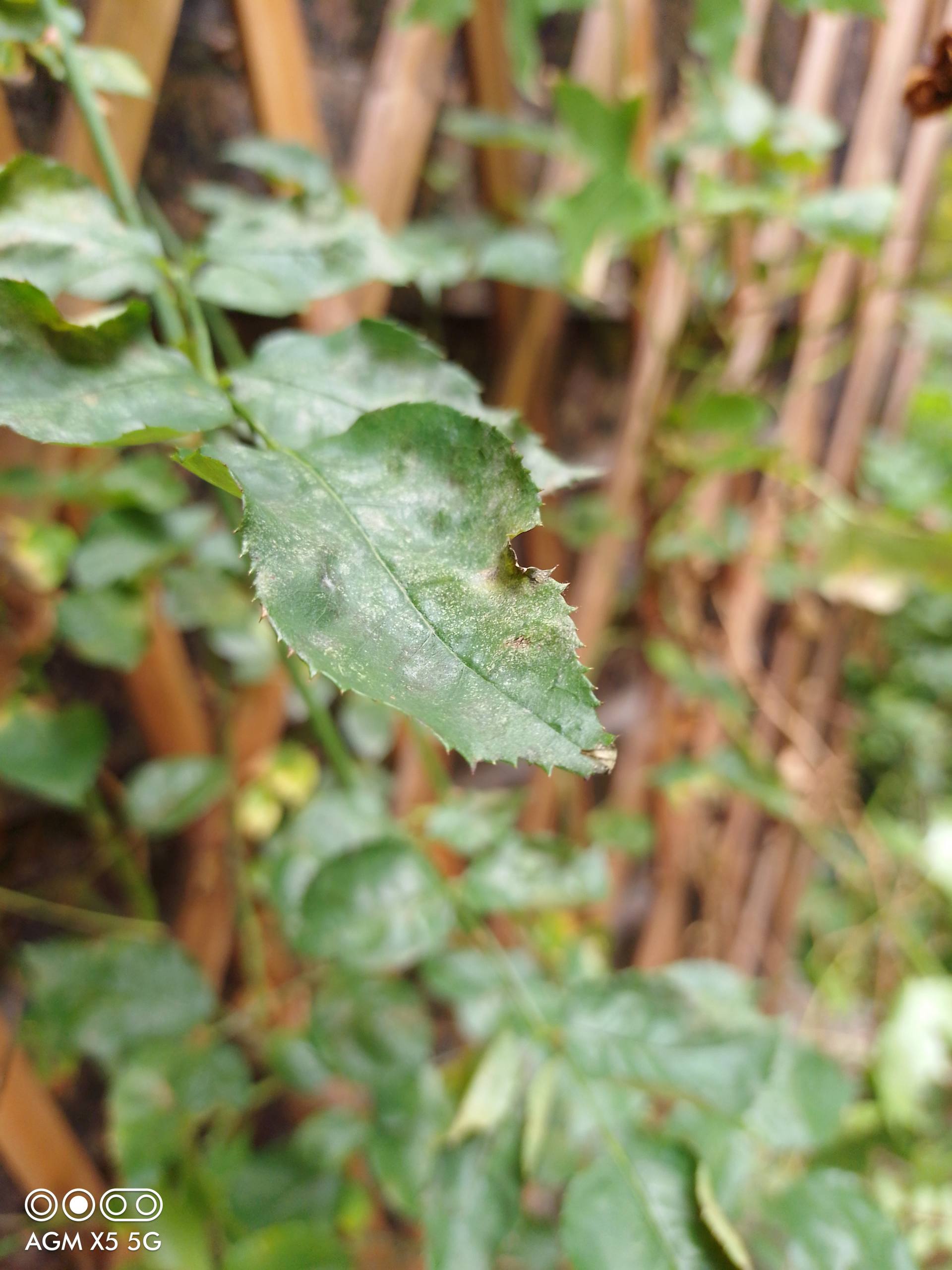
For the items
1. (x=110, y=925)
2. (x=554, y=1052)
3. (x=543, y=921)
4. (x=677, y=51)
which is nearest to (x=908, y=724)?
(x=543, y=921)

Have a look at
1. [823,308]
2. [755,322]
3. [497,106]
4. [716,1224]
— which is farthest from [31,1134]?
[823,308]

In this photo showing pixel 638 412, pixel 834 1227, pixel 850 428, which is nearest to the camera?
pixel 834 1227

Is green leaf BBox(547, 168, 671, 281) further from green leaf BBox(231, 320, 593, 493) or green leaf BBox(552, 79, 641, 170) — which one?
green leaf BBox(231, 320, 593, 493)

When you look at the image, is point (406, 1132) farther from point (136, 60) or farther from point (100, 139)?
point (136, 60)

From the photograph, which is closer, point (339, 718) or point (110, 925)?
point (110, 925)

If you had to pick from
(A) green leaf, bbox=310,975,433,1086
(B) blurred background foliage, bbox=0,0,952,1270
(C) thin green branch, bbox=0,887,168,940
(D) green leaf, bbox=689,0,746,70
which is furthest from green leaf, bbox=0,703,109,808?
(D) green leaf, bbox=689,0,746,70

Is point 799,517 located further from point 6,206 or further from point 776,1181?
point 6,206
